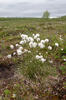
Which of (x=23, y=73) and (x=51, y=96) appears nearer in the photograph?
(x=51, y=96)

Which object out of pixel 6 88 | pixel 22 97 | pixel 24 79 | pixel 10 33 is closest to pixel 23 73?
pixel 24 79

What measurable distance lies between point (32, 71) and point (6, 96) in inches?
36.4

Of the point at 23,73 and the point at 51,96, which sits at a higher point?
the point at 23,73

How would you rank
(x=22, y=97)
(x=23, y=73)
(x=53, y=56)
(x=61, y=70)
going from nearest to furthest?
(x=22, y=97)
(x=23, y=73)
(x=61, y=70)
(x=53, y=56)

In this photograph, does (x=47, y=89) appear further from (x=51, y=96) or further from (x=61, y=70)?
(x=61, y=70)

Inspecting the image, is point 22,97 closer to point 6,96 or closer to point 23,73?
point 6,96

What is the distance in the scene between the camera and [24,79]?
4.70 meters

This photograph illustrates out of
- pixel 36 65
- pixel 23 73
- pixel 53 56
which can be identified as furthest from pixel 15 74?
pixel 53 56

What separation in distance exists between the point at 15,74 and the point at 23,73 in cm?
44

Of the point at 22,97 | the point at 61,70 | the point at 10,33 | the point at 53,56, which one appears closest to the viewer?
the point at 22,97

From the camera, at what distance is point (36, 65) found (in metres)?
4.66

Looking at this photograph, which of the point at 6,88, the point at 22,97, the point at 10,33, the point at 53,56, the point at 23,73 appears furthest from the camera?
the point at 10,33

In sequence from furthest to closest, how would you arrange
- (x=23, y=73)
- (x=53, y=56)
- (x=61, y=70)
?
(x=53, y=56)
(x=61, y=70)
(x=23, y=73)

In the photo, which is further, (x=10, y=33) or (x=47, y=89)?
(x=10, y=33)
